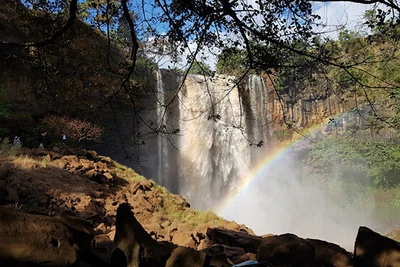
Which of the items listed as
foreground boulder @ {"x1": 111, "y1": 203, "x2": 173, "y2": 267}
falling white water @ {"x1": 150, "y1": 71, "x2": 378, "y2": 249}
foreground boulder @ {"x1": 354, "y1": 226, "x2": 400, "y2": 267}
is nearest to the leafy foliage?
foreground boulder @ {"x1": 111, "y1": 203, "x2": 173, "y2": 267}

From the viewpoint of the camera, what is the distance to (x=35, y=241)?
6.70ft

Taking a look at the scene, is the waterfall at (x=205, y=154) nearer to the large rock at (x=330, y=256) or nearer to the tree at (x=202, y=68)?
the tree at (x=202, y=68)

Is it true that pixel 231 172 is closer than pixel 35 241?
No

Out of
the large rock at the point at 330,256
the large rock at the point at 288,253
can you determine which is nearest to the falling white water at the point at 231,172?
the large rock at the point at 330,256

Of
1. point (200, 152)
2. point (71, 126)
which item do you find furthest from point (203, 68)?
point (200, 152)

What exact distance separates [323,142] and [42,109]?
20021 millimetres

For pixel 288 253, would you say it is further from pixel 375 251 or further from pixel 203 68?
pixel 203 68

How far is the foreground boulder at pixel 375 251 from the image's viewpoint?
2596 mm

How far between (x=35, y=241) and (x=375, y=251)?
2.52m

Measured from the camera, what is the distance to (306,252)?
9.16 ft

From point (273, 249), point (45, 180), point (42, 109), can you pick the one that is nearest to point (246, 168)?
point (42, 109)

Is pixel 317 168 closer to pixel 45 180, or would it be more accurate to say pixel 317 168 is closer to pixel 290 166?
pixel 290 166

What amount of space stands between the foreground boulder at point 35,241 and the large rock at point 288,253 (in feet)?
5.08

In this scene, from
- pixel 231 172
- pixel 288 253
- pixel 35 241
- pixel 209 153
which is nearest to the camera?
pixel 35 241
